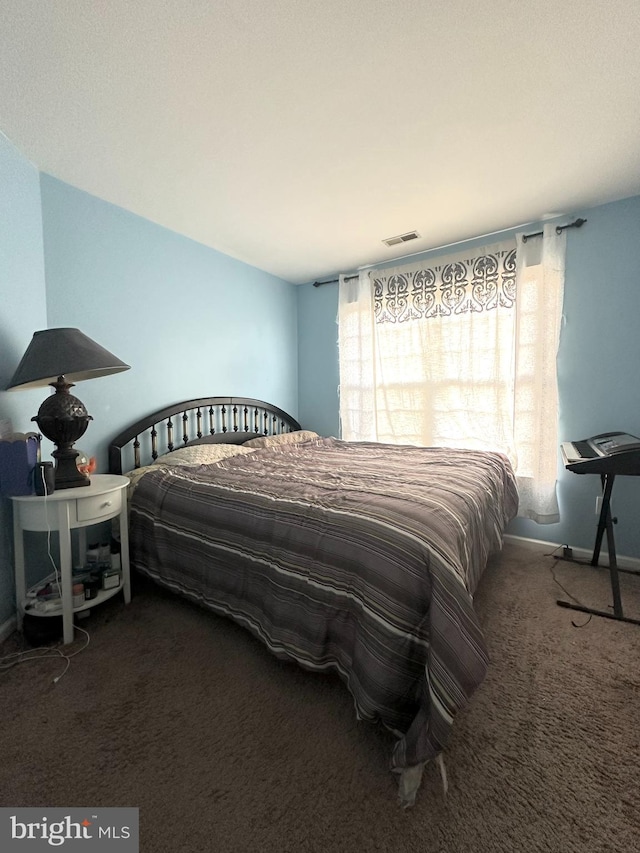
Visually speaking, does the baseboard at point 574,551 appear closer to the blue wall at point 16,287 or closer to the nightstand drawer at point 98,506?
the nightstand drawer at point 98,506

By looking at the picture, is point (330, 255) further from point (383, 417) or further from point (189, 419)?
point (189, 419)

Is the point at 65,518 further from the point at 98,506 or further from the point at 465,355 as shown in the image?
the point at 465,355

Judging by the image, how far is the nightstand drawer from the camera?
1.68 m

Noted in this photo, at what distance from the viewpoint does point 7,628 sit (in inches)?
65.9

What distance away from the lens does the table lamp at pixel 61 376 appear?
5.31 ft

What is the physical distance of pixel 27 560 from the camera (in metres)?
1.87

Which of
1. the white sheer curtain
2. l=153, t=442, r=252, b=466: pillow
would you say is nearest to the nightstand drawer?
l=153, t=442, r=252, b=466: pillow

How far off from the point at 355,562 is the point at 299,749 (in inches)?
23.8

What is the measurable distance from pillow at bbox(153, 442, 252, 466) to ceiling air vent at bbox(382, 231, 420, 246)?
212cm

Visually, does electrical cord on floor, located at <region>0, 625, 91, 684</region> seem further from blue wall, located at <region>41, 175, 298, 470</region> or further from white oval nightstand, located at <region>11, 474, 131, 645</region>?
blue wall, located at <region>41, 175, 298, 470</region>

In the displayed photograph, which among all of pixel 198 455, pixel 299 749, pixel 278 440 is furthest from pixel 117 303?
pixel 299 749

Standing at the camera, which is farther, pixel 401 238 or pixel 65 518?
pixel 401 238

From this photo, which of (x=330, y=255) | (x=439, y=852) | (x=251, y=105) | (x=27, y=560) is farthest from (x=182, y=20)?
(x=439, y=852)

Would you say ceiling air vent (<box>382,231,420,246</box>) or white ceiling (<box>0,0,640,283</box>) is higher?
ceiling air vent (<box>382,231,420,246</box>)
